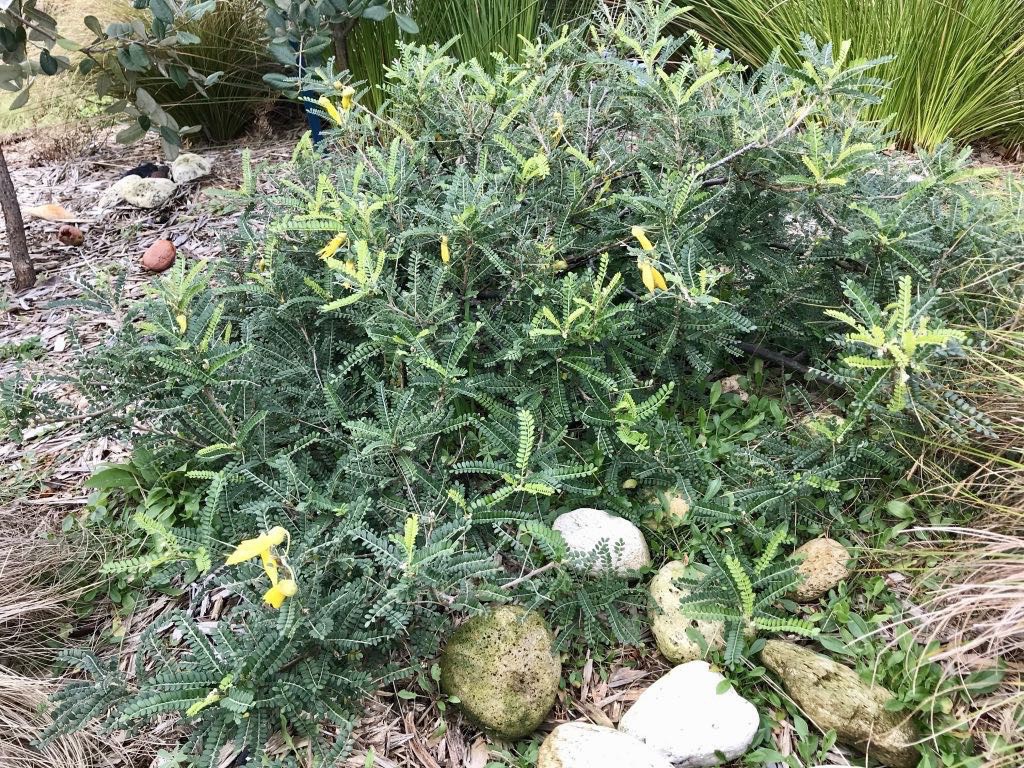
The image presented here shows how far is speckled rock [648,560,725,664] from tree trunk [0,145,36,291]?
2.72 m

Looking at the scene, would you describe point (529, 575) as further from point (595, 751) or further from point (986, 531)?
point (986, 531)

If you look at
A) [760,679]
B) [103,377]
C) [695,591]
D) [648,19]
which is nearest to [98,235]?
[103,377]

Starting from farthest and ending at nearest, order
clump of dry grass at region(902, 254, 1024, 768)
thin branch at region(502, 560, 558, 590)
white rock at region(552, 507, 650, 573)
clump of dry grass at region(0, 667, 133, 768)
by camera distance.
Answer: white rock at region(552, 507, 650, 573)
thin branch at region(502, 560, 558, 590)
clump of dry grass at region(0, 667, 133, 768)
clump of dry grass at region(902, 254, 1024, 768)

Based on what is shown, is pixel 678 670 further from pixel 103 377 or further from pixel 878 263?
pixel 103 377

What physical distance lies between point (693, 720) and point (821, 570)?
0.49 m

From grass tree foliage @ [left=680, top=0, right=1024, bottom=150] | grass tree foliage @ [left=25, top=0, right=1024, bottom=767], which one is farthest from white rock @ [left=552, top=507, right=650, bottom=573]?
grass tree foliage @ [left=680, top=0, right=1024, bottom=150]

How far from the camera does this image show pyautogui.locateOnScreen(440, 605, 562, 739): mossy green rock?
1.46 meters

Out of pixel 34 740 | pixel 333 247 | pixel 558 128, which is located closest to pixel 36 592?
pixel 34 740

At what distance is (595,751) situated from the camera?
1370 mm

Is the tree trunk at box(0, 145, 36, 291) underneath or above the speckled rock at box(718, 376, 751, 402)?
above

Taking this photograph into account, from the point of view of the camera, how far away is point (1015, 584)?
51.4 inches

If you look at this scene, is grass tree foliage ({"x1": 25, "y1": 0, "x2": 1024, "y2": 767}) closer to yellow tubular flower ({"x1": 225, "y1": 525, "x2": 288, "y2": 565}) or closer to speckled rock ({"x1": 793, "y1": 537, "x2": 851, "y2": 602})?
speckled rock ({"x1": 793, "y1": 537, "x2": 851, "y2": 602})

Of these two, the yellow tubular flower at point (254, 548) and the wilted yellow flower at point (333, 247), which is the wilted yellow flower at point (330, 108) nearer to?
the wilted yellow flower at point (333, 247)

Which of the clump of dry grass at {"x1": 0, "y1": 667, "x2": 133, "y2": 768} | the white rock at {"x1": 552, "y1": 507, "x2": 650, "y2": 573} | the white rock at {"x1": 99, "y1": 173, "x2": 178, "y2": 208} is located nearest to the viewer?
the clump of dry grass at {"x1": 0, "y1": 667, "x2": 133, "y2": 768}
